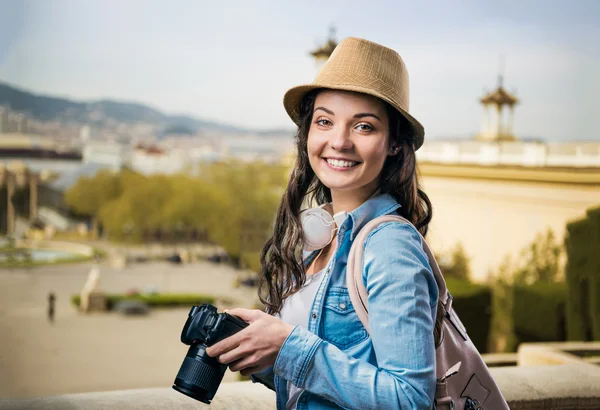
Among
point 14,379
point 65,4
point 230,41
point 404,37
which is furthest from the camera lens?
point 230,41

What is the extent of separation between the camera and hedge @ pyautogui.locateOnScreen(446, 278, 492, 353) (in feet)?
30.2

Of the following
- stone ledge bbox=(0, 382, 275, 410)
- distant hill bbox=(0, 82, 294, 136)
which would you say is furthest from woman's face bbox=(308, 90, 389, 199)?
distant hill bbox=(0, 82, 294, 136)

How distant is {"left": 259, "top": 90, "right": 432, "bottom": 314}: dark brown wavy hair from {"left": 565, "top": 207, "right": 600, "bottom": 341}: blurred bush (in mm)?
4880

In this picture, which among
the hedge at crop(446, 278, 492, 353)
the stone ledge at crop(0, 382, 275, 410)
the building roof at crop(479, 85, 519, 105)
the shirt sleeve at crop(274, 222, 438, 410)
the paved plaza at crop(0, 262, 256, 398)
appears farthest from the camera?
the paved plaza at crop(0, 262, 256, 398)

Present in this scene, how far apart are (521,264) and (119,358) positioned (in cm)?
1348

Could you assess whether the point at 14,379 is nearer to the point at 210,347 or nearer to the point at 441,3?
the point at 441,3

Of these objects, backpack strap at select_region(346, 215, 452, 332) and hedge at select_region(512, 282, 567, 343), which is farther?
hedge at select_region(512, 282, 567, 343)

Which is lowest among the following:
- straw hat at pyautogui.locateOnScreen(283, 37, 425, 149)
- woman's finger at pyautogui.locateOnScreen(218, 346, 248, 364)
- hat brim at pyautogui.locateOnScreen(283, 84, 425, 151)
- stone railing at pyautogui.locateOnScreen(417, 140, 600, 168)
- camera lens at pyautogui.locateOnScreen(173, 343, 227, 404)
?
camera lens at pyautogui.locateOnScreen(173, 343, 227, 404)

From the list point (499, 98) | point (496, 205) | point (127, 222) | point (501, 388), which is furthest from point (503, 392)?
point (127, 222)

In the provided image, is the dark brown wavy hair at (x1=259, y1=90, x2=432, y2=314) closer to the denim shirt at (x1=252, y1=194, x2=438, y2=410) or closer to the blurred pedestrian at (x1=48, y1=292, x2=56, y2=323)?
the denim shirt at (x1=252, y1=194, x2=438, y2=410)

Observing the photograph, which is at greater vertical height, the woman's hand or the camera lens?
the woman's hand

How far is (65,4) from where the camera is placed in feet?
88.1

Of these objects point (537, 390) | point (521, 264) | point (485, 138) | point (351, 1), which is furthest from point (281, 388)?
point (351, 1)

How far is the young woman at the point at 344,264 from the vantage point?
0.72 meters
